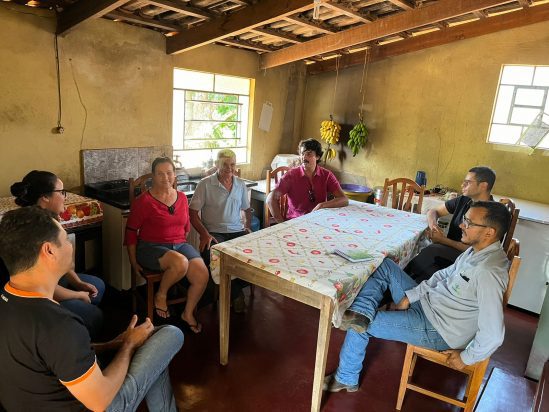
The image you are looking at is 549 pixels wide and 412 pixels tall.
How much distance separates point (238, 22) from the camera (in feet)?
9.71

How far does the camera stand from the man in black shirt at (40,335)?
103cm

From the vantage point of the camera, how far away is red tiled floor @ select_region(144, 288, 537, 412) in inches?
76.7

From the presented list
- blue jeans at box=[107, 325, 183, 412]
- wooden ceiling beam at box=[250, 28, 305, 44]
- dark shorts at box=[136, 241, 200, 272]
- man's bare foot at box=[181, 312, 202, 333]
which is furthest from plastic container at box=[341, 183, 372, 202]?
blue jeans at box=[107, 325, 183, 412]

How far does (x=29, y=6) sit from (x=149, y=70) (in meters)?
0.97

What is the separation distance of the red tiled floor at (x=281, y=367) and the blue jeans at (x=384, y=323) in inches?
7.3

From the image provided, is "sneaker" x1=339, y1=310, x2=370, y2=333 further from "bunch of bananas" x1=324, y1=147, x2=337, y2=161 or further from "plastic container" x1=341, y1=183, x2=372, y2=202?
"bunch of bananas" x1=324, y1=147, x2=337, y2=161

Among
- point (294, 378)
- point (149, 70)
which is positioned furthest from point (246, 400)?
point (149, 70)

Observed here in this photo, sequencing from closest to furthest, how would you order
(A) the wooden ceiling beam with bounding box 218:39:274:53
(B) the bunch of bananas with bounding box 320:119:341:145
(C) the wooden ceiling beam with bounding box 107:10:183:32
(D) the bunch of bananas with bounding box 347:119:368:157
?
(C) the wooden ceiling beam with bounding box 107:10:183:32 → (A) the wooden ceiling beam with bounding box 218:39:274:53 → (D) the bunch of bananas with bounding box 347:119:368:157 → (B) the bunch of bananas with bounding box 320:119:341:145

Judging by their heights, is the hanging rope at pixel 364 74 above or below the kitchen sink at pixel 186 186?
above

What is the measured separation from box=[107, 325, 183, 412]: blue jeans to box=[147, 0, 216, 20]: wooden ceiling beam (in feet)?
7.38

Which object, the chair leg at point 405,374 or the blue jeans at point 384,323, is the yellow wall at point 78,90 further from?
the chair leg at point 405,374

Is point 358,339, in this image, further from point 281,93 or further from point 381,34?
point 281,93

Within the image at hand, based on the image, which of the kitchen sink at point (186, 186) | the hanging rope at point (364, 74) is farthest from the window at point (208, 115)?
the hanging rope at point (364, 74)

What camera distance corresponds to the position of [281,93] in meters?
4.78
